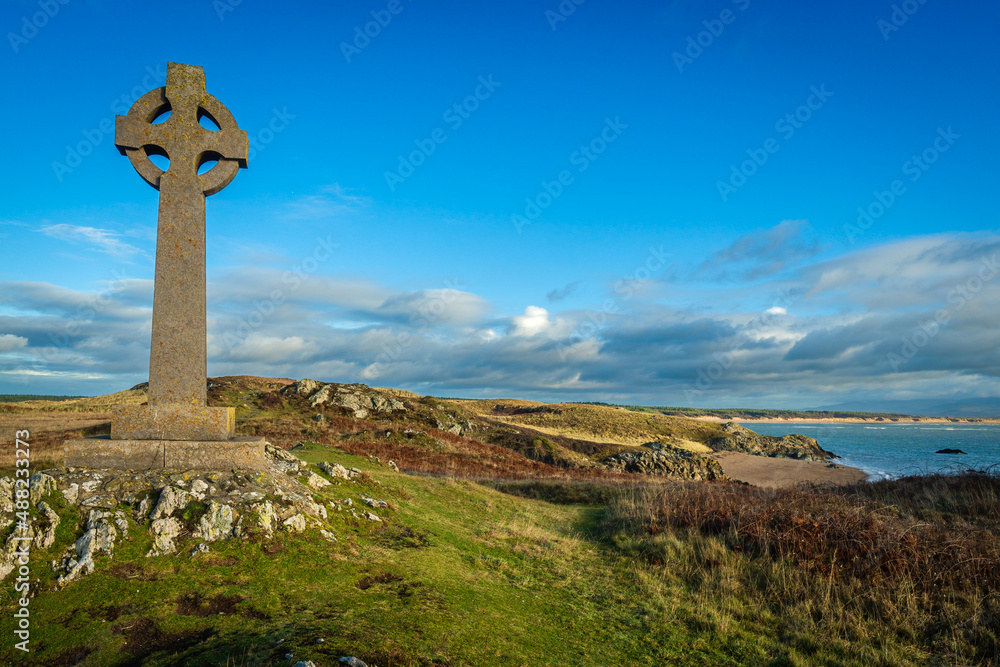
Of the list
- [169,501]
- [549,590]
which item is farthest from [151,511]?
[549,590]

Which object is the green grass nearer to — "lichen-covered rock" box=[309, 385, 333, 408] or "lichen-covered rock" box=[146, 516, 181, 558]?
"lichen-covered rock" box=[146, 516, 181, 558]

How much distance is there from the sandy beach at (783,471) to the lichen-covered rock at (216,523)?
3322 cm

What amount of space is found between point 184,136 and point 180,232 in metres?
1.58

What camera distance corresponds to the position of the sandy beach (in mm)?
33719

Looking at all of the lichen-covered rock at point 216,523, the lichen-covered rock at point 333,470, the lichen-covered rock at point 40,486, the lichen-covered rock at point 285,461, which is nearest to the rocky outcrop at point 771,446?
the lichen-covered rock at point 333,470

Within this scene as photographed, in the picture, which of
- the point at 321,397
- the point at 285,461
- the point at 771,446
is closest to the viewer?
the point at 285,461

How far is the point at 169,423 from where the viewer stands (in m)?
7.18

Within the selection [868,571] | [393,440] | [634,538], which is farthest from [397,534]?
[393,440]

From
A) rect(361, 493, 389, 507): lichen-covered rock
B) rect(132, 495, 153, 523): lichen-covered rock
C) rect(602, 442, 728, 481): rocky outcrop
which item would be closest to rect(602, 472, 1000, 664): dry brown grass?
rect(361, 493, 389, 507): lichen-covered rock

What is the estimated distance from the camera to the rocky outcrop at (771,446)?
1986 inches

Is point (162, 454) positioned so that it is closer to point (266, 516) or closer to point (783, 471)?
point (266, 516)

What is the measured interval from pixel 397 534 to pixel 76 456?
178 inches

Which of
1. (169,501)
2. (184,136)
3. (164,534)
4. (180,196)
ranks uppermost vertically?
(184,136)

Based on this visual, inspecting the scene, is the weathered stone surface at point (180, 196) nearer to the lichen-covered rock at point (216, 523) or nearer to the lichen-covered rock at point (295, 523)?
the lichen-covered rock at point (216, 523)
